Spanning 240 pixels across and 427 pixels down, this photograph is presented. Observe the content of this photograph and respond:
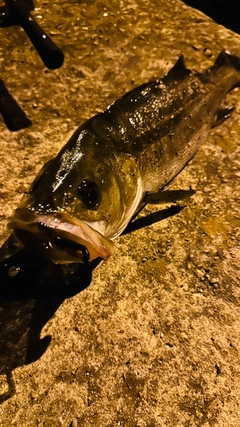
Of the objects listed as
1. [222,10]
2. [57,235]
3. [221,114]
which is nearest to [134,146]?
[57,235]

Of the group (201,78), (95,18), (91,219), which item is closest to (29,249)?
(91,219)

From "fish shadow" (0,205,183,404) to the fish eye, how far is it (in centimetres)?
53

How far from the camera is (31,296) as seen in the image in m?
2.68

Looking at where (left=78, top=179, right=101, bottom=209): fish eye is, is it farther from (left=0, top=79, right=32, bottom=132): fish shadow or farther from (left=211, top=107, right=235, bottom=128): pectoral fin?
(left=211, top=107, right=235, bottom=128): pectoral fin

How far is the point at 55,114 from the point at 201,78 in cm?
144

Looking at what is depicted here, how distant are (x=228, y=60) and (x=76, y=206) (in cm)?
248

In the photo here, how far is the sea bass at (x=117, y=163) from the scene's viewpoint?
2.18 metres

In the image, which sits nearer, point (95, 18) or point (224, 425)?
point (224, 425)

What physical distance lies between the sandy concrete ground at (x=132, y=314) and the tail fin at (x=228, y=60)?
290mm

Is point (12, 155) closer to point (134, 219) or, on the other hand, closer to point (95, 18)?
point (134, 219)

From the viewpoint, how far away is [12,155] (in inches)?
136

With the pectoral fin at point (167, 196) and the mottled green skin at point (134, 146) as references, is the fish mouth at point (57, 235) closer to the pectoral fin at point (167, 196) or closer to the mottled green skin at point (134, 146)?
the mottled green skin at point (134, 146)

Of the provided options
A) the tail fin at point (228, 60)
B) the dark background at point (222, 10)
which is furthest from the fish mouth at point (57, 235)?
the dark background at point (222, 10)

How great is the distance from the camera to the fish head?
2.14 metres
